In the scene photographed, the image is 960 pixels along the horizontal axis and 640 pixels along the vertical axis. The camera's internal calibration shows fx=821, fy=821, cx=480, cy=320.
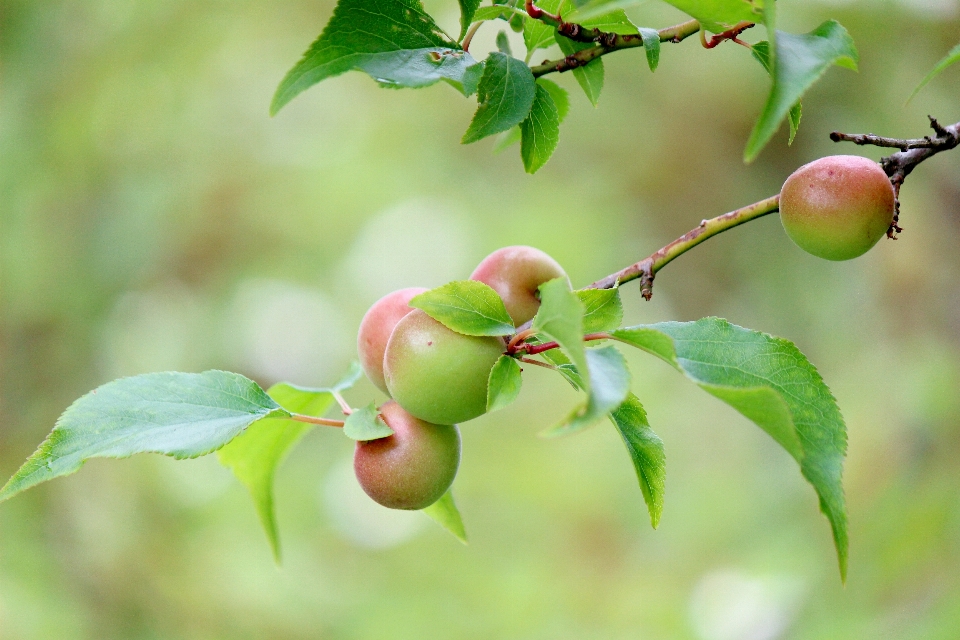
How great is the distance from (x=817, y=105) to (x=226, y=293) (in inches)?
73.0

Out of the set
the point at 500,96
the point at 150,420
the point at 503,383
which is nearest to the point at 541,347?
the point at 503,383

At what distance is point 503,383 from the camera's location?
1.50 ft

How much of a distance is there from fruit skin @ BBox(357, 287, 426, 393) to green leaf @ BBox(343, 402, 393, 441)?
52mm

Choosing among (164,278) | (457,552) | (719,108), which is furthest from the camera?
(719,108)

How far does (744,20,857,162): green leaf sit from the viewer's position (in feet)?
1.09

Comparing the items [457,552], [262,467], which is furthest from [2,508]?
[262,467]

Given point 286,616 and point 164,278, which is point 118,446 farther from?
point 164,278

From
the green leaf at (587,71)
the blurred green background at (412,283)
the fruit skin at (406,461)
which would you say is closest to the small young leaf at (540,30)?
the green leaf at (587,71)

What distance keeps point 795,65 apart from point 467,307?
21cm

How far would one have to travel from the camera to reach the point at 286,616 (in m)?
2.10

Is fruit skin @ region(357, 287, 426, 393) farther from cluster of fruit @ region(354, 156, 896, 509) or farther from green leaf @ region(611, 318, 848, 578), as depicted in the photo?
green leaf @ region(611, 318, 848, 578)

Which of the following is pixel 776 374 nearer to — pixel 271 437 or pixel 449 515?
pixel 449 515

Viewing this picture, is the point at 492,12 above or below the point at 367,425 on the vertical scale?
above

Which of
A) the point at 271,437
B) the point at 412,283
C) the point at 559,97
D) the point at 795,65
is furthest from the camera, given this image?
the point at 412,283
